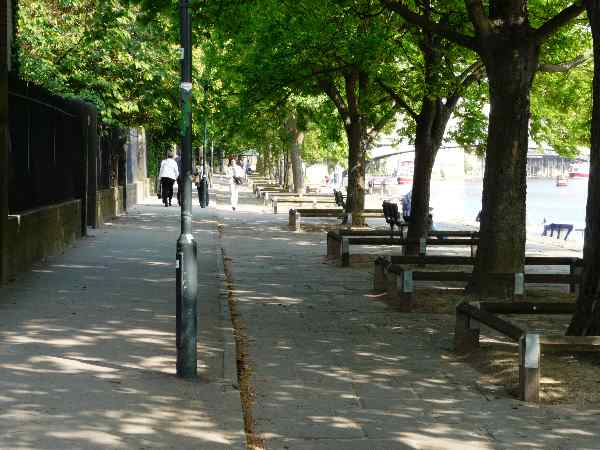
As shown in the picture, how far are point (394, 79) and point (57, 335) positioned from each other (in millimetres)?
13031

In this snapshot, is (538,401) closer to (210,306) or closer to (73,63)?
(210,306)

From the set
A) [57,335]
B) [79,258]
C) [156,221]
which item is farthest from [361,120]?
[57,335]

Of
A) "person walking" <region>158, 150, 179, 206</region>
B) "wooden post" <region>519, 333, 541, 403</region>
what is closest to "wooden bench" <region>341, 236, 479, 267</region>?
"wooden post" <region>519, 333, 541, 403</region>

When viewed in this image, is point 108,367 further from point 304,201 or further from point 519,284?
point 304,201

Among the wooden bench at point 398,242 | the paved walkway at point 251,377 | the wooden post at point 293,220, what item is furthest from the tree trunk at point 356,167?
the paved walkway at point 251,377

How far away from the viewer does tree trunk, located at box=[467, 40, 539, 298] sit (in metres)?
13.0

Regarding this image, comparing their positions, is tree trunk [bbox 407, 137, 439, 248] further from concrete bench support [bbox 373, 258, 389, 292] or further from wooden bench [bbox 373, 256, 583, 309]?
concrete bench support [bbox 373, 258, 389, 292]

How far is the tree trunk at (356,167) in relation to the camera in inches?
1158

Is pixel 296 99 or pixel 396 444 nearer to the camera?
pixel 396 444

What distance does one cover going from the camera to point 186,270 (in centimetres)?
816

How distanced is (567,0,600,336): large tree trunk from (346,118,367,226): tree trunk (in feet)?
64.7

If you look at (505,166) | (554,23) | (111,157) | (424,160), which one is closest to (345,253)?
(424,160)

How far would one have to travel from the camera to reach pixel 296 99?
37.2 meters

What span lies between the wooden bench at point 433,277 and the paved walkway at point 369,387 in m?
0.29
